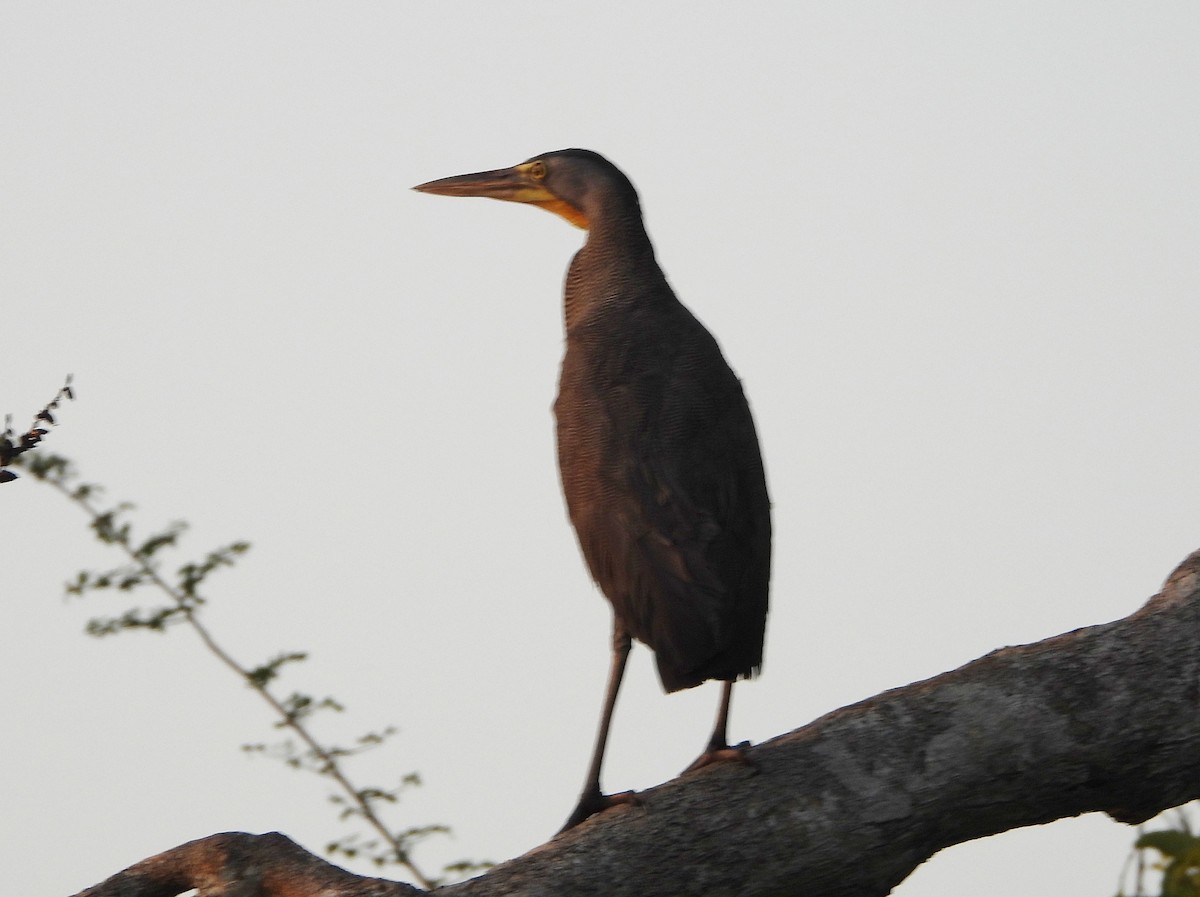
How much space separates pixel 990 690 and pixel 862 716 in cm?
39

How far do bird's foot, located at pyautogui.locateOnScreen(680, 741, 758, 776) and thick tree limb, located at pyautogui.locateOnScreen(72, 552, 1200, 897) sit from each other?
31 millimetres

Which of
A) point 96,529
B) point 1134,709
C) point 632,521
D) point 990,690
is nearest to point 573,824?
point 632,521

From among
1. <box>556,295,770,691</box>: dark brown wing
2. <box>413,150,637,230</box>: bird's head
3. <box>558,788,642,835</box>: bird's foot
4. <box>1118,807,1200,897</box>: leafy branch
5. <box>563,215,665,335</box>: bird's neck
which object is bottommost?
<box>1118,807,1200,897</box>: leafy branch

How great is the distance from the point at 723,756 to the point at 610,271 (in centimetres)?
202

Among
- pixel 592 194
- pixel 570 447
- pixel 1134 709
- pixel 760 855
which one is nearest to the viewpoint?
pixel 760 855

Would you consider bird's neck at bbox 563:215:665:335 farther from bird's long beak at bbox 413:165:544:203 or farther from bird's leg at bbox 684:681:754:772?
bird's leg at bbox 684:681:754:772

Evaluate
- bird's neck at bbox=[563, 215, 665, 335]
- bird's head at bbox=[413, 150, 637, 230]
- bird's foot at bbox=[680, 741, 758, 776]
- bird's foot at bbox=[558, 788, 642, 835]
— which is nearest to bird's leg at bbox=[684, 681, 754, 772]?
bird's foot at bbox=[680, 741, 758, 776]

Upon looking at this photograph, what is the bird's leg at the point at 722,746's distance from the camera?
463 centimetres

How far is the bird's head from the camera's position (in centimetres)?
622

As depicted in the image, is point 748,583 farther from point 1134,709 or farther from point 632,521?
point 1134,709

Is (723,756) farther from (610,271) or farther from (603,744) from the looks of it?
(610,271)

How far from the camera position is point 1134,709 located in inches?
184

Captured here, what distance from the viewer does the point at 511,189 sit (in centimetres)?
671

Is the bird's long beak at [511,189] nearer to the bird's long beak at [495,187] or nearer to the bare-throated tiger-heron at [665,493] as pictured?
the bird's long beak at [495,187]
